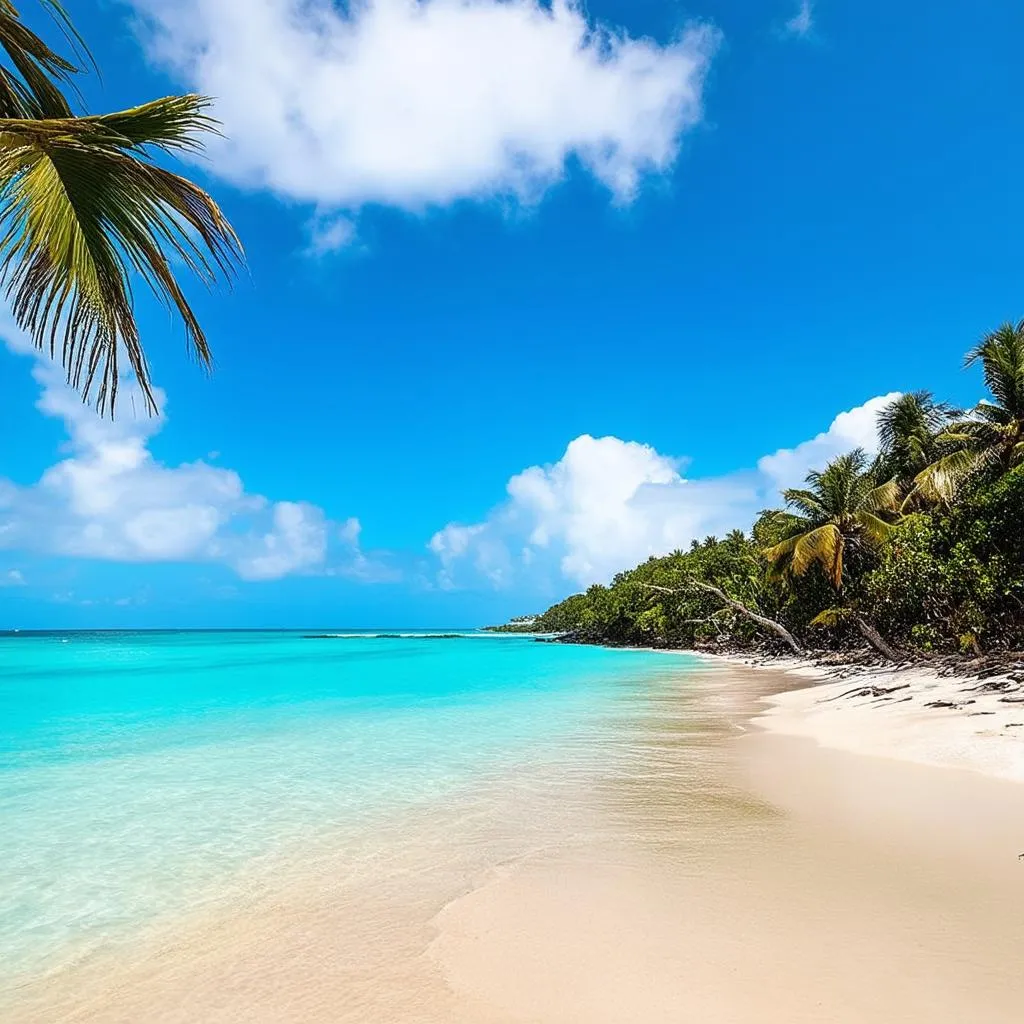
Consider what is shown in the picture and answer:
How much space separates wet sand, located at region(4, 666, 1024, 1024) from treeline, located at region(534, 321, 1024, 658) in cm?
1090

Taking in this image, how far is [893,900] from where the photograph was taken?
396 cm

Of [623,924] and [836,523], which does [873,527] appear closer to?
[836,523]

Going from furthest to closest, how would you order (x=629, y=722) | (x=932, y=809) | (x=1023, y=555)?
(x=1023, y=555) < (x=629, y=722) < (x=932, y=809)

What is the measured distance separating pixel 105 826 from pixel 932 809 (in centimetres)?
753

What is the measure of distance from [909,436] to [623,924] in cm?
2924

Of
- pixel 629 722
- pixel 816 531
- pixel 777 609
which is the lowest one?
pixel 629 722

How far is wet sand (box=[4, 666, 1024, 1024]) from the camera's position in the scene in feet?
10.1

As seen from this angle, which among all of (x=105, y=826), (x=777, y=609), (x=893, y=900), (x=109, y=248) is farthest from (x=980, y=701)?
(x=777, y=609)

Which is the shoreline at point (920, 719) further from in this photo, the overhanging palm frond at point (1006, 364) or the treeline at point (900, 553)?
the overhanging palm frond at point (1006, 364)

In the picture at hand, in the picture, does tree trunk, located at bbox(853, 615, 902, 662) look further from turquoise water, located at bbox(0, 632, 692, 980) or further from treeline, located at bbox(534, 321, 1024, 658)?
turquoise water, located at bbox(0, 632, 692, 980)

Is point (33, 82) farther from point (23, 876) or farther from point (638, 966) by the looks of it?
point (23, 876)

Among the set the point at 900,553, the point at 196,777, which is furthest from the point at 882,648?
the point at 196,777

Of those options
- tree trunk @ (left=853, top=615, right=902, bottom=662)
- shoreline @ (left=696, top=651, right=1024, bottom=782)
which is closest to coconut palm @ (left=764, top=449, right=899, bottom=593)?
tree trunk @ (left=853, top=615, right=902, bottom=662)

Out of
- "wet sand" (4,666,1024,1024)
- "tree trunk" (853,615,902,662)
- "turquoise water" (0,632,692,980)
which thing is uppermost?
"tree trunk" (853,615,902,662)
